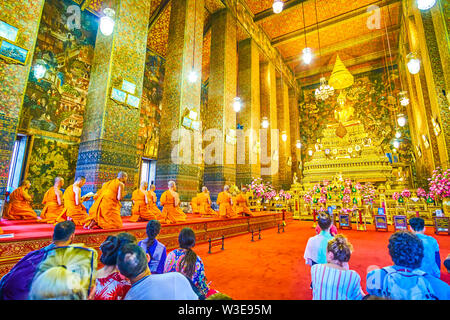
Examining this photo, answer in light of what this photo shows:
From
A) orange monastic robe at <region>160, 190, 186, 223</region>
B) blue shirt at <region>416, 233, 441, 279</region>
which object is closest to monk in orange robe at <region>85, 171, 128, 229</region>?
orange monastic robe at <region>160, 190, 186, 223</region>

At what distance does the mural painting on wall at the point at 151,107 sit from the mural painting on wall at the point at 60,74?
265 cm

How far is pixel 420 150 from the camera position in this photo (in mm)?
11898

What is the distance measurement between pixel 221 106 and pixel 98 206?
7.38 m

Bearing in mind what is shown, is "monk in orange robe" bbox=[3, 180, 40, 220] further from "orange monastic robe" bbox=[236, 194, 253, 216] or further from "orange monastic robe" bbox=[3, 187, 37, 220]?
"orange monastic robe" bbox=[236, 194, 253, 216]

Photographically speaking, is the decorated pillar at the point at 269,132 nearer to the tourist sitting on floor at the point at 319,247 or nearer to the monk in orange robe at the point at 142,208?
the monk in orange robe at the point at 142,208

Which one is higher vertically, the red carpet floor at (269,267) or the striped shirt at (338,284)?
the striped shirt at (338,284)

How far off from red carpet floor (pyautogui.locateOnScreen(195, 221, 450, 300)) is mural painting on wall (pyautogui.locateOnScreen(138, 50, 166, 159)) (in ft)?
23.6

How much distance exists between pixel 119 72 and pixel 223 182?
19.1 feet

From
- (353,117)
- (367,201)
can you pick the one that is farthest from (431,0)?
(353,117)

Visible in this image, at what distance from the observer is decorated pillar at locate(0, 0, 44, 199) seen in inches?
166

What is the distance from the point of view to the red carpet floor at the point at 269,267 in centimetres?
258

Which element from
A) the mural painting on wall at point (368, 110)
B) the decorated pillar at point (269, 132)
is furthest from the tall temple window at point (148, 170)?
the mural painting on wall at point (368, 110)

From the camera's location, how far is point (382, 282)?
1455mm

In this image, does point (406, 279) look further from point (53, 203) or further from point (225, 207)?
point (53, 203)
